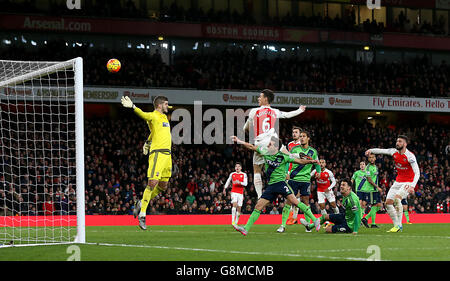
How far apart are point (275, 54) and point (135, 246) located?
31.9 metres

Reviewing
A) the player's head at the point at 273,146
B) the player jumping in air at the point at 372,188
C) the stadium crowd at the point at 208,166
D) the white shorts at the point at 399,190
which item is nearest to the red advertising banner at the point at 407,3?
the stadium crowd at the point at 208,166

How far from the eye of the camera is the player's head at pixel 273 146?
12371 mm

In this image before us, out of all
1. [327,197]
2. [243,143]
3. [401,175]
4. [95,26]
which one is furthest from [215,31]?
[243,143]

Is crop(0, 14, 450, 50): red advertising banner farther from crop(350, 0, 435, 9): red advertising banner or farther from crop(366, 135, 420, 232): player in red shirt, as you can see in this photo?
crop(366, 135, 420, 232): player in red shirt

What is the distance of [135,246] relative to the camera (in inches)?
395

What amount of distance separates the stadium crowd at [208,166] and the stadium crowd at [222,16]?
617 cm

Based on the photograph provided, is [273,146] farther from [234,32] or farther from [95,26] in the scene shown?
[234,32]

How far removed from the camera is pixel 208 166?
3253 cm

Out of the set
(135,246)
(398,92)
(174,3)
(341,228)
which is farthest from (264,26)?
(135,246)

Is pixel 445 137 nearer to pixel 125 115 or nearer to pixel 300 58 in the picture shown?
pixel 300 58

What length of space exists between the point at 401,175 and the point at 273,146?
5.09 meters

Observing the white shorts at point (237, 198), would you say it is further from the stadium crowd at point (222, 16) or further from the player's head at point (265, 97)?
the stadium crowd at point (222, 16)

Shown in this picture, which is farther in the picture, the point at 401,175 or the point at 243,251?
the point at 401,175

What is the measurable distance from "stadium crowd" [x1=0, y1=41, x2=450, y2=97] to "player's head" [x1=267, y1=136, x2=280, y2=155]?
71.4 ft
